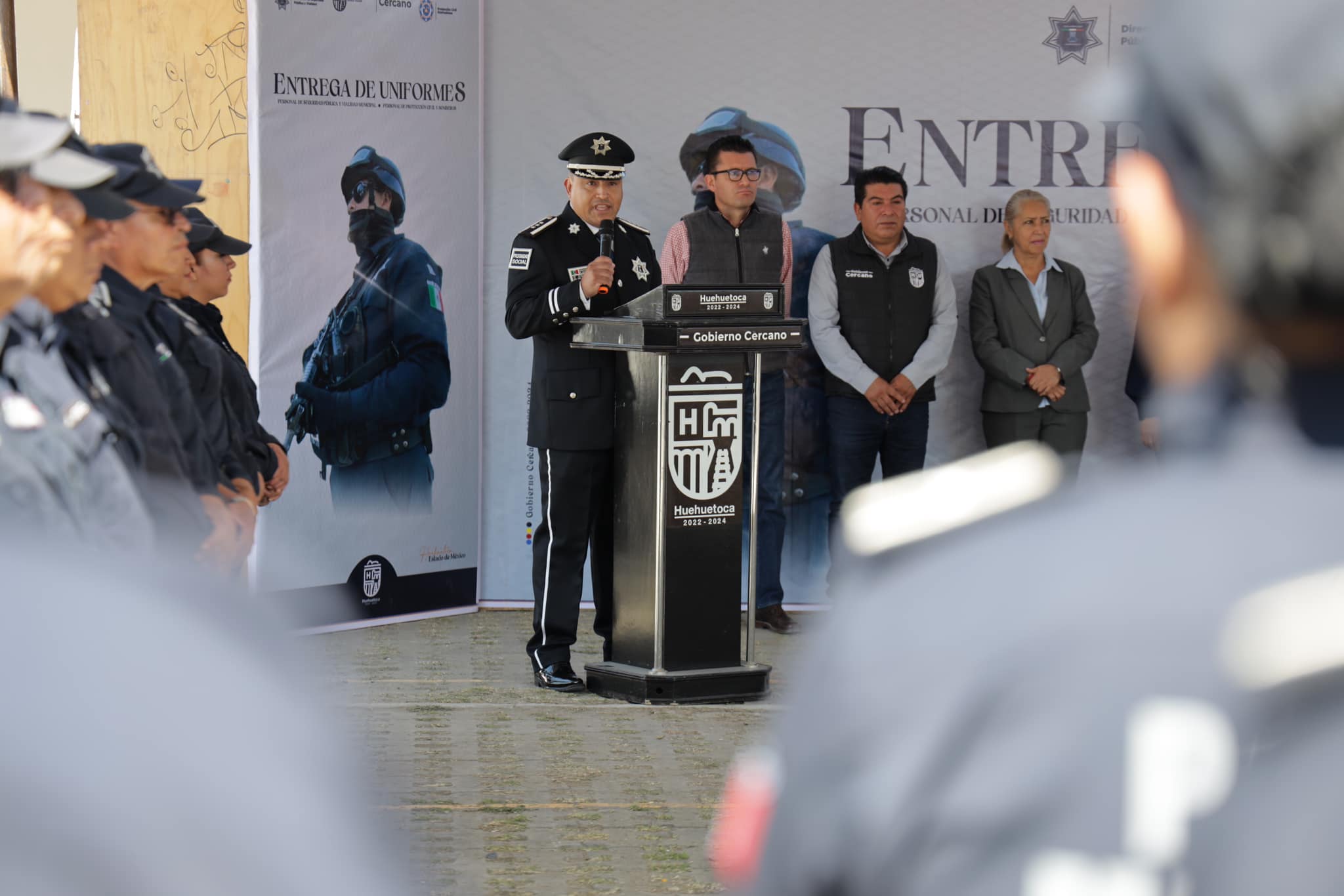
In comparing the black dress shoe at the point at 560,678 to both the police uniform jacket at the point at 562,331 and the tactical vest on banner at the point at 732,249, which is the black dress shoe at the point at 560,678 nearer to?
the police uniform jacket at the point at 562,331

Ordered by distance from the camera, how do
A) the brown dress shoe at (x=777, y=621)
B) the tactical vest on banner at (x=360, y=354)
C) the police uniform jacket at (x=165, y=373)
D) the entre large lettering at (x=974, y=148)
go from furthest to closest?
the entre large lettering at (x=974, y=148)
the brown dress shoe at (x=777, y=621)
the tactical vest on banner at (x=360, y=354)
the police uniform jacket at (x=165, y=373)

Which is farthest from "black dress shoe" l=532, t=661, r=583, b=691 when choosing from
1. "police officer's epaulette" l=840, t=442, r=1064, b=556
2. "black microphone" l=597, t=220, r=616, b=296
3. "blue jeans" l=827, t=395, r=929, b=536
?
"police officer's epaulette" l=840, t=442, r=1064, b=556

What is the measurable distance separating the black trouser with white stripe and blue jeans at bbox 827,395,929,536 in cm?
162

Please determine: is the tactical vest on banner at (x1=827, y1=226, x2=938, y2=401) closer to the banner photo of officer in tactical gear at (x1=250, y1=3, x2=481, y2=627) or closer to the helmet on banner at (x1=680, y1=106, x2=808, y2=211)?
the helmet on banner at (x1=680, y1=106, x2=808, y2=211)

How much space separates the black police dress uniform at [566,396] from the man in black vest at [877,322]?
4.86 feet

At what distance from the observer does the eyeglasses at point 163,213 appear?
384 centimetres

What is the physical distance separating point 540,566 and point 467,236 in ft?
6.54

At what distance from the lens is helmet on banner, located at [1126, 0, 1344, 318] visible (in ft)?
2.11

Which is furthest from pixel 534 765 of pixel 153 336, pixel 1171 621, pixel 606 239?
pixel 1171 621

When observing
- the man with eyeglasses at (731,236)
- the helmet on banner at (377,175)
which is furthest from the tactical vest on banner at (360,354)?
the man with eyeglasses at (731,236)

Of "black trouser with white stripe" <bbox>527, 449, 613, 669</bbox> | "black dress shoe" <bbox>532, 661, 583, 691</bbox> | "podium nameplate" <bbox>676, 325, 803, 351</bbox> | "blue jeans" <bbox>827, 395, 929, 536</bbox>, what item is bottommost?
"black dress shoe" <bbox>532, 661, 583, 691</bbox>

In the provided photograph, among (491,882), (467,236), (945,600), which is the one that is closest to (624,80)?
(467,236)

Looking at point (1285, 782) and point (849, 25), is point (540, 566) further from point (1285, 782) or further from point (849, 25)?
point (1285, 782)

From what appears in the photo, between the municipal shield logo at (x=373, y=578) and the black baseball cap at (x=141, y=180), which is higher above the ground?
the black baseball cap at (x=141, y=180)
